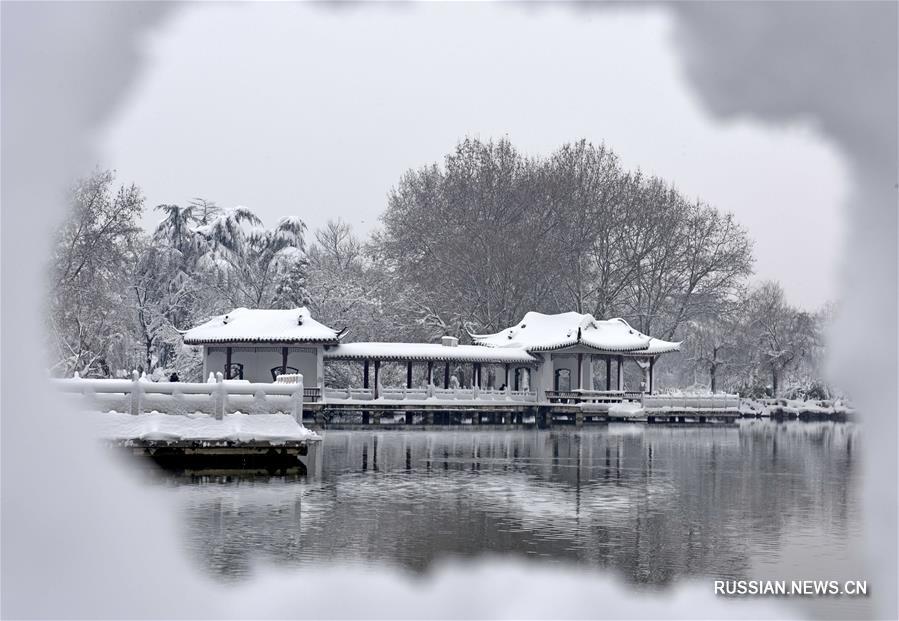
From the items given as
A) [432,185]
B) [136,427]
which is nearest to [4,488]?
[136,427]

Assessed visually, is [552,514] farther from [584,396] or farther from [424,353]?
[584,396]

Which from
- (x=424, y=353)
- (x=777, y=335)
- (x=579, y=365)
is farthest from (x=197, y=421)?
(x=777, y=335)

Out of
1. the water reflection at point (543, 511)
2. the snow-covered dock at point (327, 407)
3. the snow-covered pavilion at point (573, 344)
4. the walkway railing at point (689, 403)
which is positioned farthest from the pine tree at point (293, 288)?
the water reflection at point (543, 511)

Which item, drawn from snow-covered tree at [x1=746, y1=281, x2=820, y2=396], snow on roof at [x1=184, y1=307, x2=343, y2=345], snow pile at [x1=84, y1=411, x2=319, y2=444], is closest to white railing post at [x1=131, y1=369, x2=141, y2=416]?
snow pile at [x1=84, y1=411, x2=319, y2=444]

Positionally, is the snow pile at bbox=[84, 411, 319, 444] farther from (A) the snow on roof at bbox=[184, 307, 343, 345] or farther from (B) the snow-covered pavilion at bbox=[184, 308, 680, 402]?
(A) the snow on roof at bbox=[184, 307, 343, 345]

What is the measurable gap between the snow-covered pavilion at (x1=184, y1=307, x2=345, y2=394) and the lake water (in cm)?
1342

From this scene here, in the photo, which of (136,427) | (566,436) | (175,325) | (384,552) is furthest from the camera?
(175,325)

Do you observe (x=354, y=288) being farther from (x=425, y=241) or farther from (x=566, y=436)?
(x=566, y=436)

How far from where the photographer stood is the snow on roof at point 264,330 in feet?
146

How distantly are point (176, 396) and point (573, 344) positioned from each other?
28.9 meters

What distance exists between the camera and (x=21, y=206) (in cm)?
991

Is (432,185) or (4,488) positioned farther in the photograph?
(432,185)

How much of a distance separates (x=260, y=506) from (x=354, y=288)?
42816mm

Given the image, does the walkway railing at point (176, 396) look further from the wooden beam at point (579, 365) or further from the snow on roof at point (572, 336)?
the wooden beam at point (579, 365)
